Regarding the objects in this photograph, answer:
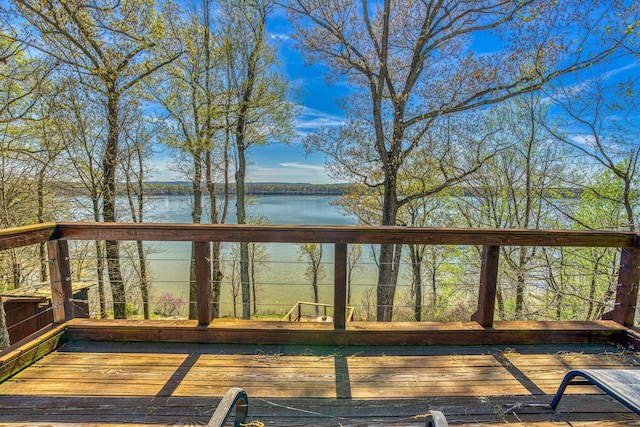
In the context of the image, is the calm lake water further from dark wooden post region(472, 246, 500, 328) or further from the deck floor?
the deck floor

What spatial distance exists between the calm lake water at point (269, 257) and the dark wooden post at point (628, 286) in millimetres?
6789

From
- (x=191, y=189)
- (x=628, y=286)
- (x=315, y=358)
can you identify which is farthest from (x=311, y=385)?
(x=191, y=189)

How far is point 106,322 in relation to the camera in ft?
7.68

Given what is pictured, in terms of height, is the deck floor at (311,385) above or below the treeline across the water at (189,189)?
below

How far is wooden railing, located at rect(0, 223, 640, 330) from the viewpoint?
7.27 ft

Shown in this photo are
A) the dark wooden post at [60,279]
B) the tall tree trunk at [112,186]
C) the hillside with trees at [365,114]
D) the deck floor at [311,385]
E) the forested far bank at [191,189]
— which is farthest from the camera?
the forested far bank at [191,189]

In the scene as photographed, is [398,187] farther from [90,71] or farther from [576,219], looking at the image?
[90,71]

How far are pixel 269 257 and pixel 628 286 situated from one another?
1597 cm

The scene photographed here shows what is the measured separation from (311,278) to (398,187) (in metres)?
12.1

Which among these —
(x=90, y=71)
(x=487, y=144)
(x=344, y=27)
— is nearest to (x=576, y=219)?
(x=487, y=144)

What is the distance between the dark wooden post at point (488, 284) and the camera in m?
2.27

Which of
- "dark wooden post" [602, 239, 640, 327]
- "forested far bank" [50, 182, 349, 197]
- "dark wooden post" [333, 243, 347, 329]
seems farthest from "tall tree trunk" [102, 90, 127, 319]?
"dark wooden post" [602, 239, 640, 327]

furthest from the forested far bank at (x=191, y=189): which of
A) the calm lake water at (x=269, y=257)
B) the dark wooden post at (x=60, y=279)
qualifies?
the dark wooden post at (x=60, y=279)

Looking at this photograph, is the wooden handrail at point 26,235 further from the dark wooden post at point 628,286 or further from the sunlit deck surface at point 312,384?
the dark wooden post at point 628,286
